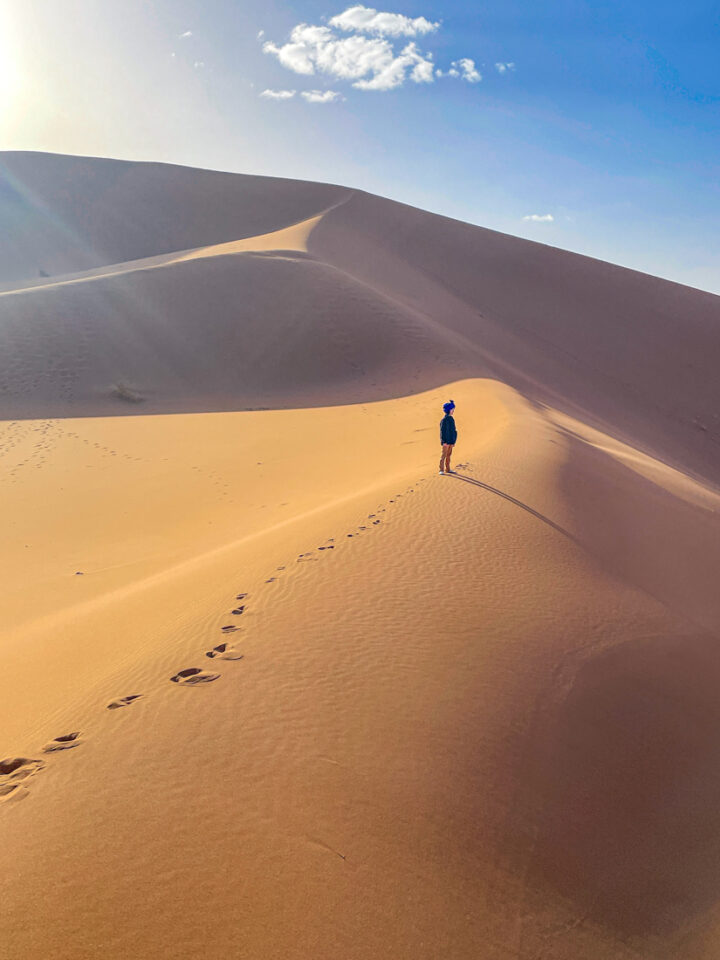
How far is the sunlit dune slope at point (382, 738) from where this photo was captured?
3035 mm

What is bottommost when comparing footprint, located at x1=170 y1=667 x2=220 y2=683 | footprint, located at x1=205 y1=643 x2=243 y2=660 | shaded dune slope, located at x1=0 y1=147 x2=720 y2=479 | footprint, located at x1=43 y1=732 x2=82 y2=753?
footprint, located at x1=43 y1=732 x2=82 y2=753

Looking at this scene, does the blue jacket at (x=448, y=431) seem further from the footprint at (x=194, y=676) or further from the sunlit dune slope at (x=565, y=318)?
the sunlit dune slope at (x=565, y=318)

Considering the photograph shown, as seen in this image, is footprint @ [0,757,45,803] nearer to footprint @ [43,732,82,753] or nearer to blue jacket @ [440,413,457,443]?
footprint @ [43,732,82,753]

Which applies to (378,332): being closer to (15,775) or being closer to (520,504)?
(520,504)

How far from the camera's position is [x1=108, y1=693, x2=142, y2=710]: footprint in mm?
4438

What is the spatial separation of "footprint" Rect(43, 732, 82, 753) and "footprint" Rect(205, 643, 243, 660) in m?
1.12

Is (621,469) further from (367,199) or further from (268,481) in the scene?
(367,199)

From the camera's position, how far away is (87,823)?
3344 mm

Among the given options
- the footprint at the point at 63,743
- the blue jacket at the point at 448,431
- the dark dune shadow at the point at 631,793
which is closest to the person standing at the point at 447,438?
the blue jacket at the point at 448,431

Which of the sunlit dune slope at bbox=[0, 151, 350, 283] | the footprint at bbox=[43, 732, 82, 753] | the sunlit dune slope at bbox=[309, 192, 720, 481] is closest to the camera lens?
the footprint at bbox=[43, 732, 82, 753]

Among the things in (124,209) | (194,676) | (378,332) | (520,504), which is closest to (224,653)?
(194,676)

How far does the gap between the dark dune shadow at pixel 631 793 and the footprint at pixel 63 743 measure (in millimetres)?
2873

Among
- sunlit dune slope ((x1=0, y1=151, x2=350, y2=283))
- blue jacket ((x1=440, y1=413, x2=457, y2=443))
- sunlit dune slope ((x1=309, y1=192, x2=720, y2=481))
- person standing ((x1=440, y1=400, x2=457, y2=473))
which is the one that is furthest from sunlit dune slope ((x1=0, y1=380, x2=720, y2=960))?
sunlit dune slope ((x1=0, y1=151, x2=350, y2=283))

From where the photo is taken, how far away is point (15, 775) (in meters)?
3.87
